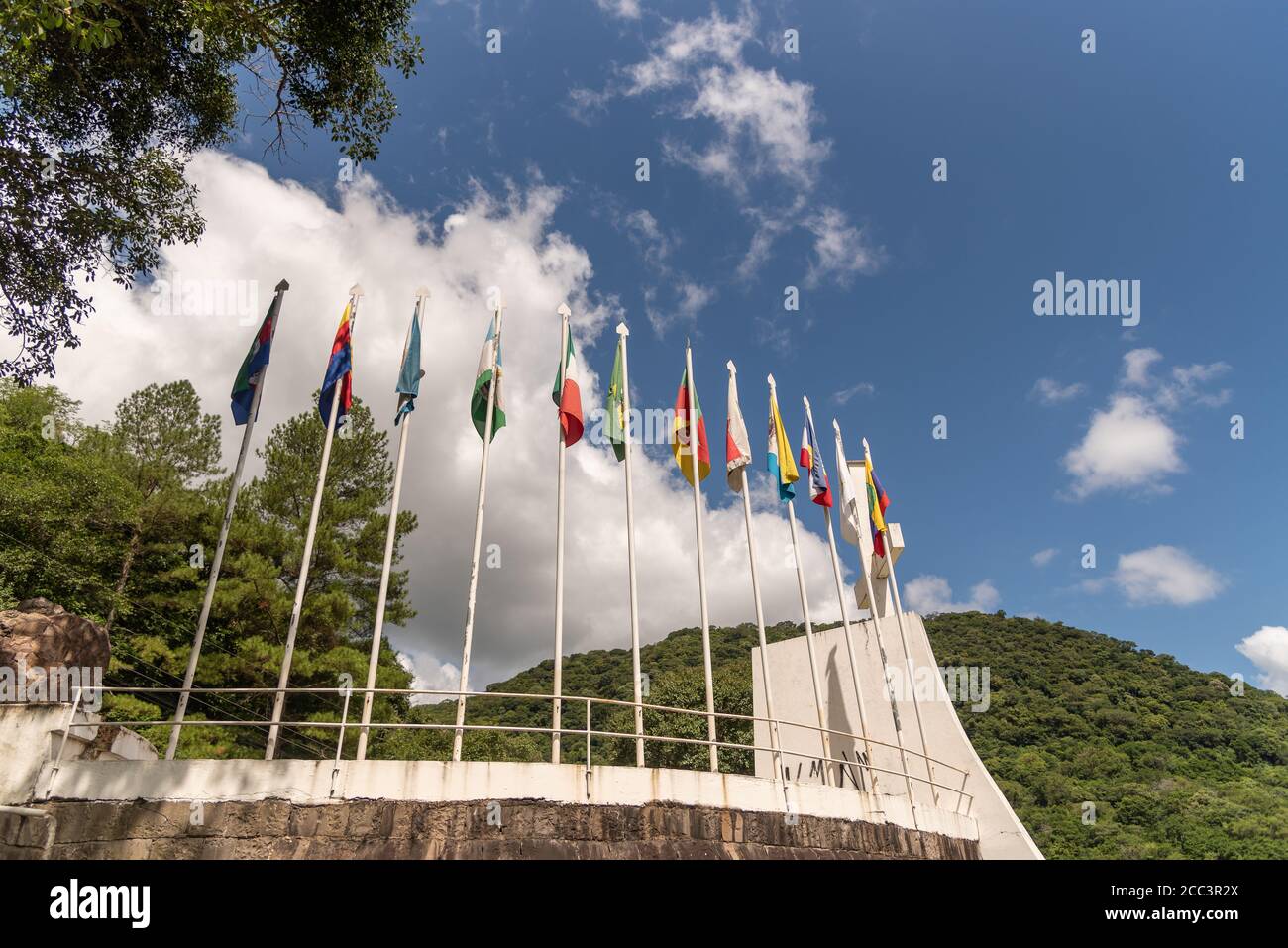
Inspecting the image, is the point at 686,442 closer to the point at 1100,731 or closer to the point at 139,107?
the point at 139,107

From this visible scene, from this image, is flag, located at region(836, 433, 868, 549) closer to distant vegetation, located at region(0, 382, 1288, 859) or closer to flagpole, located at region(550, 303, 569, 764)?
flagpole, located at region(550, 303, 569, 764)

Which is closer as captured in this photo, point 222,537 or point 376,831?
point 376,831

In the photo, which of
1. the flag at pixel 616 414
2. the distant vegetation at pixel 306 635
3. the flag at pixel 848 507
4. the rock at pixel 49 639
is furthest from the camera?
the distant vegetation at pixel 306 635

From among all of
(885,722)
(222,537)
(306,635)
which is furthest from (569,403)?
(306,635)

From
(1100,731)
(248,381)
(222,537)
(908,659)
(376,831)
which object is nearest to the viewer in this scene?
(376,831)

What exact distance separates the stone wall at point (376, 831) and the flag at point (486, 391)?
256 inches

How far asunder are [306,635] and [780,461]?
16613mm

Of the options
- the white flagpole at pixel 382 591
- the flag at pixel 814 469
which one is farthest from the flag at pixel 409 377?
the flag at pixel 814 469

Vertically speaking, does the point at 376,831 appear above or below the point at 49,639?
below

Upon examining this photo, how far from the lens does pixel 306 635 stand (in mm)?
22609

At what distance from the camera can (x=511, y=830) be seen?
825 cm

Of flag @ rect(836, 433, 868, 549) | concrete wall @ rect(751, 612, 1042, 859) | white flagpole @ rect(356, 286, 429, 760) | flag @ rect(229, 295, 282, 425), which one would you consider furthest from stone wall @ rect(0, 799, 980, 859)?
flag @ rect(836, 433, 868, 549)

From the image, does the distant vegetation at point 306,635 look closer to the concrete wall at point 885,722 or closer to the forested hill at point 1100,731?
the forested hill at point 1100,731

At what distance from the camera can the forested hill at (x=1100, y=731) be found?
110ft
